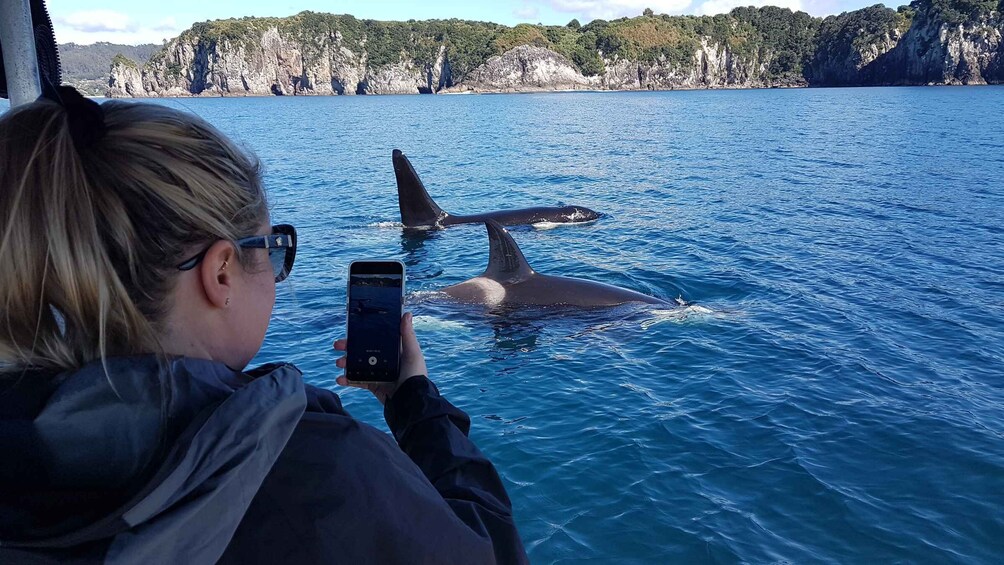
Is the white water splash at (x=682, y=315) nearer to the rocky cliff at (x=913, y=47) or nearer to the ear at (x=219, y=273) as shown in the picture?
the ear at (x=219, y=273)

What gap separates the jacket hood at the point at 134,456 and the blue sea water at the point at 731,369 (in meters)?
1.68

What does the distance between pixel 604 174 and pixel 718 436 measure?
27763mm

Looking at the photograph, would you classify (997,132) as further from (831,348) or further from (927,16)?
(927,16)

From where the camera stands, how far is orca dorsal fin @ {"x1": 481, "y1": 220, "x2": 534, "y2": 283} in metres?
11.6

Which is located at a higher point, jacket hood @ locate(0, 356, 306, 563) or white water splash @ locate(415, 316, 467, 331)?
jacket hood @ locate(0, 356, 306, 563)

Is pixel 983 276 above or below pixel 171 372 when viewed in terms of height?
below

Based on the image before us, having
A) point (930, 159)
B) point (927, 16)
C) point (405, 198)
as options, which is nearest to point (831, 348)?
point (405, 198)

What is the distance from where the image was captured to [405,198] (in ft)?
67.3

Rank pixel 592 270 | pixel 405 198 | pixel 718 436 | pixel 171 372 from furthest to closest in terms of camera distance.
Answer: pixel 405 198 → pixel 592 270 → pixel 718 436 → pixel 171 372

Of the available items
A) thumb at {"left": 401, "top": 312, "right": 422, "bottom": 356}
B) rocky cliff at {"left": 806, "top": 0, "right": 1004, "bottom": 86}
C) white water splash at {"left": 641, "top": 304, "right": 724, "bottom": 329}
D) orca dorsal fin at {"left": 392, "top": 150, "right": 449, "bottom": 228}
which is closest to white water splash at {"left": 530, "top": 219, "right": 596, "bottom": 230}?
orca dorsal fin at {"left": 392, "top": 150, "right": 449, "bottom": 228}

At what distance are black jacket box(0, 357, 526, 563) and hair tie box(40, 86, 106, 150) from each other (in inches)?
18.0

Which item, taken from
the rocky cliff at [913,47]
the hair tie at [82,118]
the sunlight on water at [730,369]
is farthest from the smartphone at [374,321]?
the rocky cliff at [913,47]

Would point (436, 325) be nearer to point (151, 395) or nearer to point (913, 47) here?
point (151, 395)

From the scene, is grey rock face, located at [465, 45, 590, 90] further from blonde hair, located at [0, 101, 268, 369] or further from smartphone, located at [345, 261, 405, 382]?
blonde hair, located at [0, 101, 268, 369]
